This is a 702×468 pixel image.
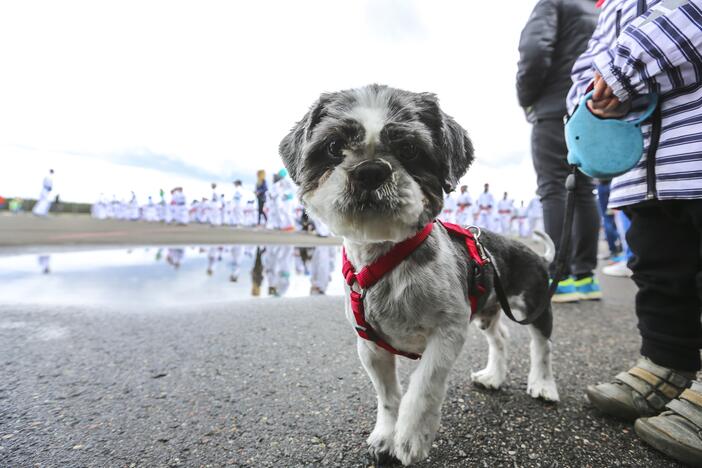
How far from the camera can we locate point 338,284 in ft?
19.7

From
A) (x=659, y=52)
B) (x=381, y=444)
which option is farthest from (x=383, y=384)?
(x=659, y=52)

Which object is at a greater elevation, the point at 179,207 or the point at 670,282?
the point at 179,207

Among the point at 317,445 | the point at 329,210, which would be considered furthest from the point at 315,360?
the point at 329,210

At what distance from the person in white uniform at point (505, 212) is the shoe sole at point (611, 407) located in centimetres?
2882

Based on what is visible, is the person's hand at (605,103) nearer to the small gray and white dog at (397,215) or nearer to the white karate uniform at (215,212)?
the small gray and white dog at (397,215)

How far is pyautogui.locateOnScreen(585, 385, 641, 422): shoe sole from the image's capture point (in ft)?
6.14

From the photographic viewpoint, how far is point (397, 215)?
147 centimetres

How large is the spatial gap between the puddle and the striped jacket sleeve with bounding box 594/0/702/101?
4.17 meters

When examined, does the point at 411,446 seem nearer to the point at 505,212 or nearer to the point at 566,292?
the point at 566,292

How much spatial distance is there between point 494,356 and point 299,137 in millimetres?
1923

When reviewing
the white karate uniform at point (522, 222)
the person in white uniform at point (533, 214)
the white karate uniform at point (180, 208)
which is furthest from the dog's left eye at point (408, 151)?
the white karate uniform at point (180, 208)

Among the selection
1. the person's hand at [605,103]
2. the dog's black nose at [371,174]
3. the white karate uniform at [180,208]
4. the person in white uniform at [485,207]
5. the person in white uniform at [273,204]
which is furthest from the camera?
the white karate uniform at [180,208]

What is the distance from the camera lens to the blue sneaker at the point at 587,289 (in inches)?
178

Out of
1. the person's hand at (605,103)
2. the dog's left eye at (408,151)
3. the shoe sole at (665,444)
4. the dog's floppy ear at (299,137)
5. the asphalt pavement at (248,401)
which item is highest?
the person's hand at (605,103)
